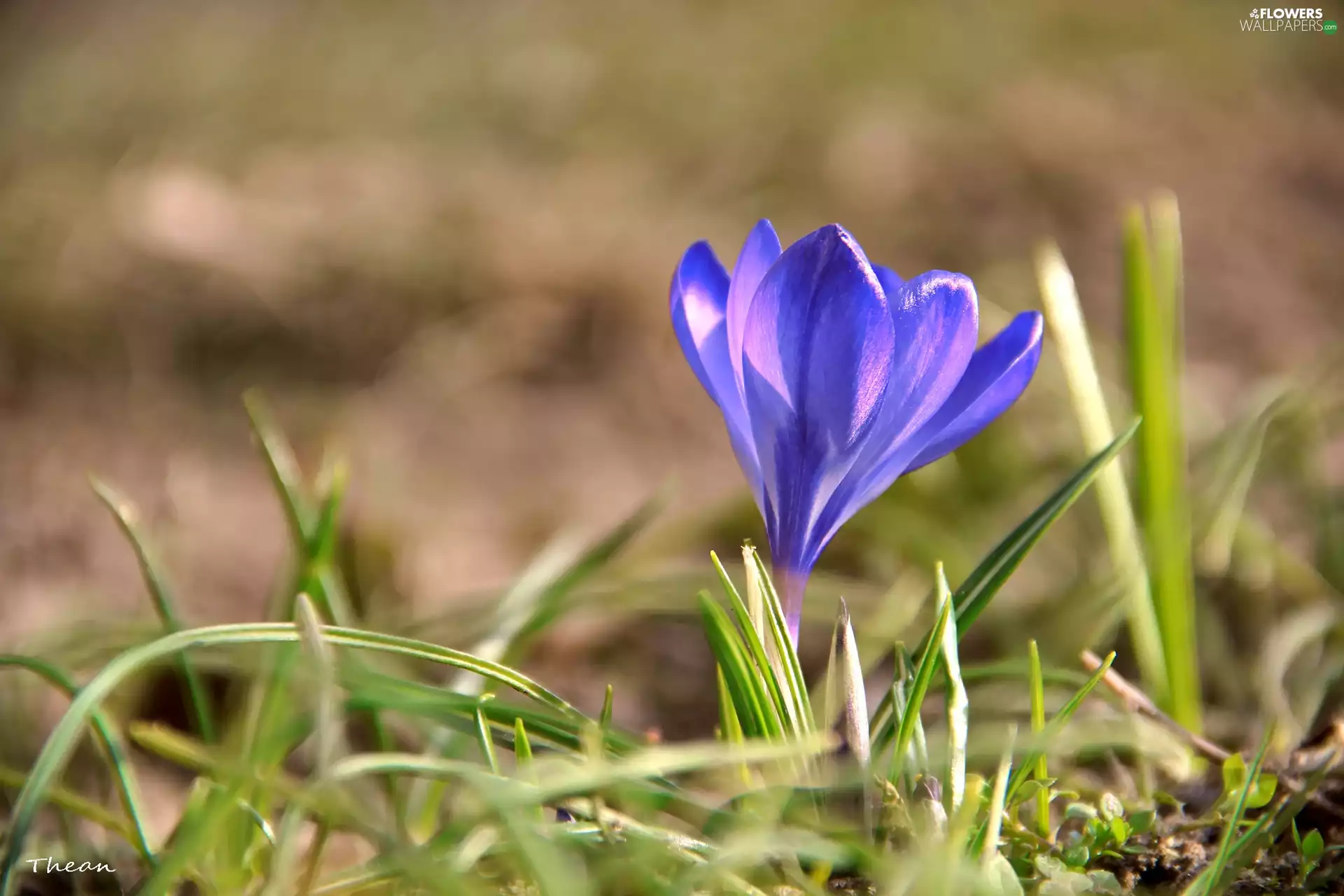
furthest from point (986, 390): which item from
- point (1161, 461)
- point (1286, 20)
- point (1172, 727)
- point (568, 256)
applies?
point (1286, 20)

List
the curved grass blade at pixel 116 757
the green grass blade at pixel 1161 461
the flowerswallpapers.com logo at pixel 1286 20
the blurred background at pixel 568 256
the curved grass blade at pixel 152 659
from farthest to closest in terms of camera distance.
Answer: the flowerswallpapers.com logo at pixel 1286 20 < the blurred background at pixel 568 256 < the green grass blade at pixel 1161 461 < the curved grass blade at pixel 116 757 < the curved grass blade at pixel 152 659

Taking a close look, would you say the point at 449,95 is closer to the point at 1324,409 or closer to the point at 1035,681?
the point at 1324,409

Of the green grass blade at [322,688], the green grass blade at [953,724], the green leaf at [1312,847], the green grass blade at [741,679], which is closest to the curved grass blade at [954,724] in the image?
the green grass blade at [953,724]

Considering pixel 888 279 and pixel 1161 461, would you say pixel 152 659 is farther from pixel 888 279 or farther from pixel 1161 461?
pixel 1161 461

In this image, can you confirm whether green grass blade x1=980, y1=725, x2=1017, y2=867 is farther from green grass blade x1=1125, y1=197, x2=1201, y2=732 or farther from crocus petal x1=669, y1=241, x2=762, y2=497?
green grass blade x1=1125, y1=197, x2=1201, y2=732

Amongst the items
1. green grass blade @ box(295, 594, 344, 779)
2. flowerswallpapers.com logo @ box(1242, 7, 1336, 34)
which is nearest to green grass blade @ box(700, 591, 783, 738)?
green grass blade @ box(295, 594, 344, 779)

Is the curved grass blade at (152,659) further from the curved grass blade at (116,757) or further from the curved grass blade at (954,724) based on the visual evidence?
the curved grass blade at (954,724)
